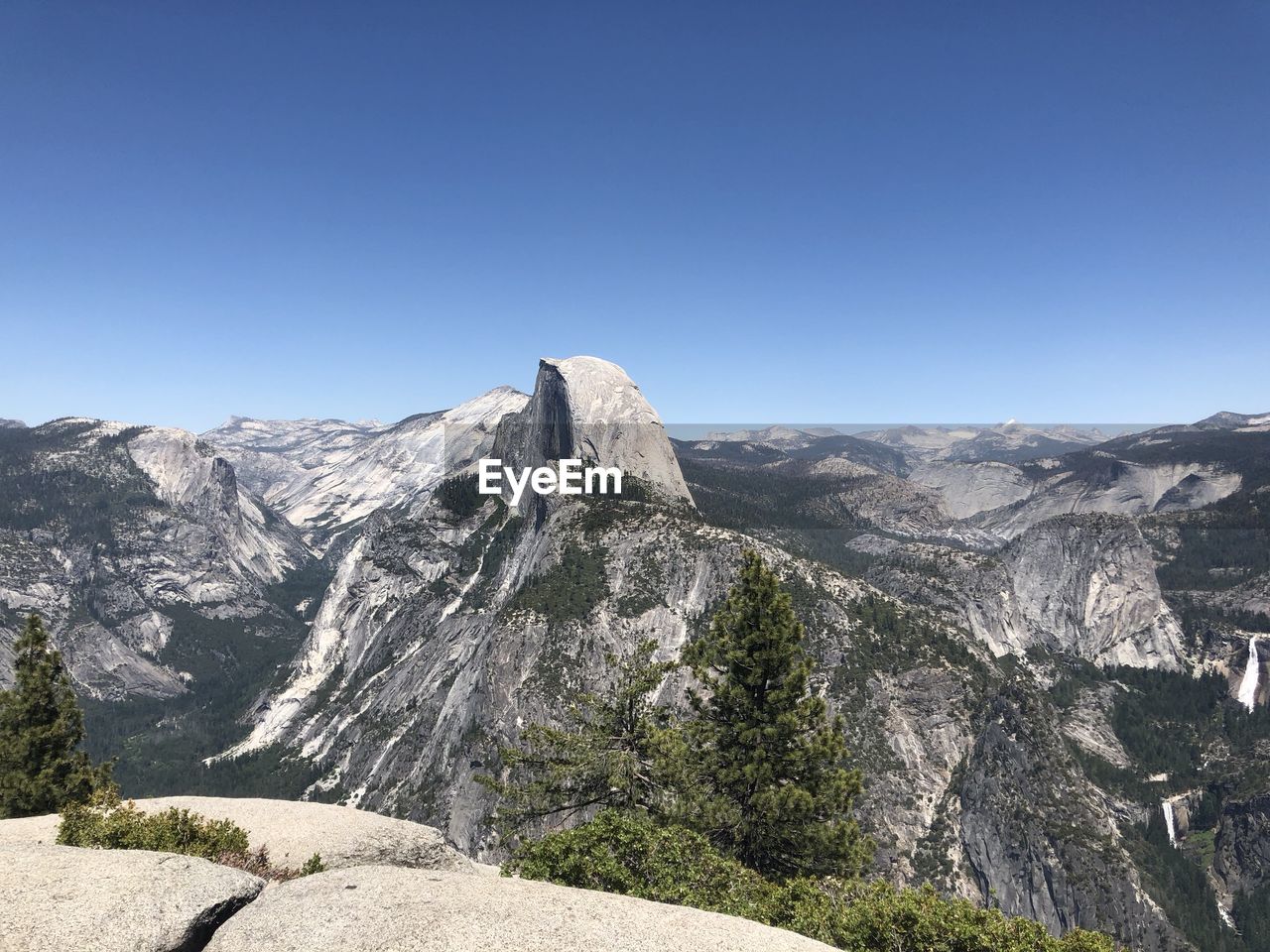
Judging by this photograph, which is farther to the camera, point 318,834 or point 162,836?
point 318,834

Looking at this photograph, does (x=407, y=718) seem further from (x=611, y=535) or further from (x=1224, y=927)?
(x=1224, y=927)

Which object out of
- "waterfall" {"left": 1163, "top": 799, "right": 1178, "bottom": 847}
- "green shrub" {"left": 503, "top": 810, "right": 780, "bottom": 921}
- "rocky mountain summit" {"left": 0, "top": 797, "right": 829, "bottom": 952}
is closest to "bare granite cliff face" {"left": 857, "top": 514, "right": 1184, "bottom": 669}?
"waterfall" {"left": 1163, "top": 799, "right": 1178, "bottom": 847}

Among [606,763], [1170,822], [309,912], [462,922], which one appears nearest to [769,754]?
[606,763]

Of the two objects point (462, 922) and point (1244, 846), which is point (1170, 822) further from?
point (462, 922)

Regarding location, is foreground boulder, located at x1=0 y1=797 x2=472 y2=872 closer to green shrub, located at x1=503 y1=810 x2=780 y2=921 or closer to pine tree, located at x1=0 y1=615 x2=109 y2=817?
green shrub, located at x1=503 y1=810 x2=780 y2=921

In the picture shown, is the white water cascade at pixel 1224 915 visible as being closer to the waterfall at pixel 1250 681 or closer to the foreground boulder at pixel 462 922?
the waterfall at pixel 1250 681
